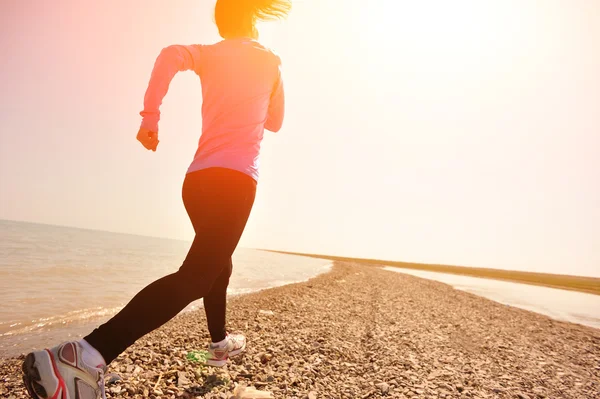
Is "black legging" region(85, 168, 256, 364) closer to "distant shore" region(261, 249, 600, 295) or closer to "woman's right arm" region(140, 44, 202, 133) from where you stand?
"woman's right arm" region(140, 44, 202, 133)

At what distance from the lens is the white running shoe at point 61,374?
5.48 feet

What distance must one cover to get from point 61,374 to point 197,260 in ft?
2.92

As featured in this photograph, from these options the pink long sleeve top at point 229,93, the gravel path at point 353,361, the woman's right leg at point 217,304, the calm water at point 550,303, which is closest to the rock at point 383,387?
the gravel path at point 353,361

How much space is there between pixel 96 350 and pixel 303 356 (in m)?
3.57

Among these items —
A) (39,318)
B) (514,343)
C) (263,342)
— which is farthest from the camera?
(514,343)

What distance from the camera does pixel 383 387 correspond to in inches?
153

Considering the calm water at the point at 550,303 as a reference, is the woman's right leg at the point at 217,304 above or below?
above

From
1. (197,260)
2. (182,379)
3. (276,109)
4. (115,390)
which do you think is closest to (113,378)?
(115,390)

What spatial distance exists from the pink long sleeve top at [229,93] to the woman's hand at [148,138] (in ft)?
0.87

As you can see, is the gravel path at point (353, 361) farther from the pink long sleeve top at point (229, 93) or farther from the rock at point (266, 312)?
the pink long sleeve top at point (229, 93)

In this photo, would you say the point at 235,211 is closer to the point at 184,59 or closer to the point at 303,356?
the point at 184,59

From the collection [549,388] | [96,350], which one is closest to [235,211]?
[96,350]

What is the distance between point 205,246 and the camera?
2.19 meters

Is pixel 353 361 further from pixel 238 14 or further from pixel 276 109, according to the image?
pixel 238 14
